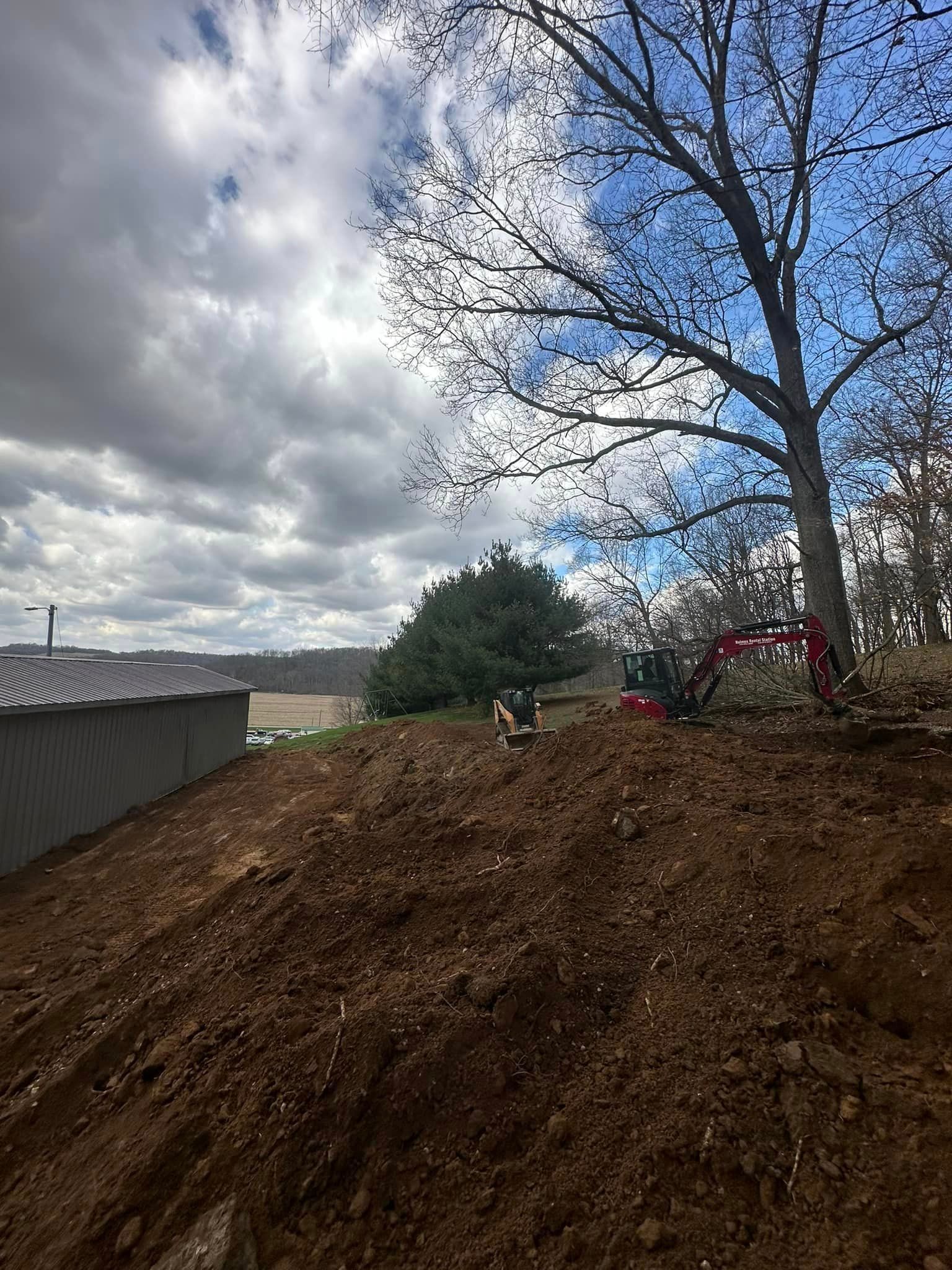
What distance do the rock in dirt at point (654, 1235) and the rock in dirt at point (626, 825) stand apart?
2.77 meters

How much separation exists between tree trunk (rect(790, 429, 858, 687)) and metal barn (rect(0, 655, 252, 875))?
11.8 m

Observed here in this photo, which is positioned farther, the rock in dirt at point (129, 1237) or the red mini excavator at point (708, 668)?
the red mini excavator at point (708, 668)

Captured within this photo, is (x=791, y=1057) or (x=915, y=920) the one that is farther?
(x=915, y=920)

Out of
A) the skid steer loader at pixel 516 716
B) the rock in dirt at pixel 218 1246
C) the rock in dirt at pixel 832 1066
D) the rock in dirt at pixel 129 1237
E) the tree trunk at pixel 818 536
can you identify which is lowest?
the rock in dirt at pixel 129 1237

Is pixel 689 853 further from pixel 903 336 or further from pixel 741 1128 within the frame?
pixel 903 336

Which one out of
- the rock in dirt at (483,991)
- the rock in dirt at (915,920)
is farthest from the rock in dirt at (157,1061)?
the rock in dirt at (915,920)

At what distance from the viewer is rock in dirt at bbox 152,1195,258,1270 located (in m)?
1.82

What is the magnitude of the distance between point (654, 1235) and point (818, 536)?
8701 mm

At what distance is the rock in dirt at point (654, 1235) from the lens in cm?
168

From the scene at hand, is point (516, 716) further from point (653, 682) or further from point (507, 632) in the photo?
point (507, 632)

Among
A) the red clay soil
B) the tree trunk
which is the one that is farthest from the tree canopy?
the red clay soil

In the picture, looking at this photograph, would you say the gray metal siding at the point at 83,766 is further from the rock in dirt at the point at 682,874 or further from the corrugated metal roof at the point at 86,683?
the rock in dirt at the point at 682,874

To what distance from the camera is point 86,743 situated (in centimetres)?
989

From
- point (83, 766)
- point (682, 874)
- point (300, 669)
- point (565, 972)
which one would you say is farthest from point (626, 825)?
point (300, 669)
